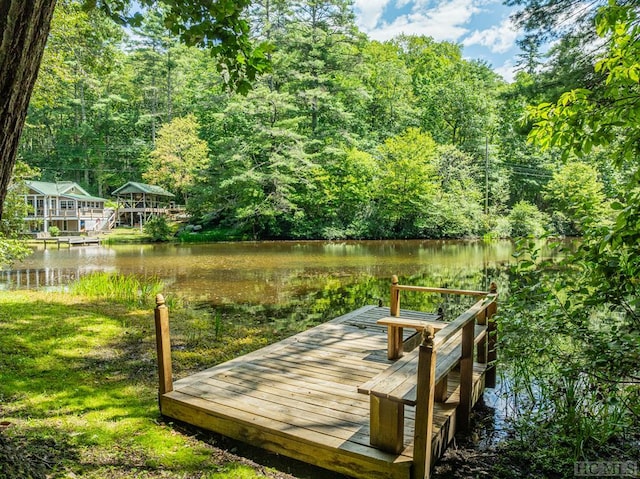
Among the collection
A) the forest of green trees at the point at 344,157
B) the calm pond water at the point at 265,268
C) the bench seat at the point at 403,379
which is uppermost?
the forest of green trees at the point at 344,157

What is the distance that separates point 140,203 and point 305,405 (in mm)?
36406

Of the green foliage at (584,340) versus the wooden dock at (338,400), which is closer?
the green foliage at (584,340)

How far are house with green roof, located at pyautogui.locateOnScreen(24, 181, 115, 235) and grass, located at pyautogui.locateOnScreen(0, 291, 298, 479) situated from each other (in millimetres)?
26838

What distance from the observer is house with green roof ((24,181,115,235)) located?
99.3ft

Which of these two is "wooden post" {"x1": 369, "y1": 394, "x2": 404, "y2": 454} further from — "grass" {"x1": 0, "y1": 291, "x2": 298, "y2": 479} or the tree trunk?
the tree trunk

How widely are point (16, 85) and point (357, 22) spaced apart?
3014 centimetres

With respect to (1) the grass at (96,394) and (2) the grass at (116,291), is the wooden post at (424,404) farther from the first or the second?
(2) the grass at (116,291)

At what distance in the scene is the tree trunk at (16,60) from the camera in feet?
4.78

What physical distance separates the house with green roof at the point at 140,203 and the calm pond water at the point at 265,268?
43.6ft

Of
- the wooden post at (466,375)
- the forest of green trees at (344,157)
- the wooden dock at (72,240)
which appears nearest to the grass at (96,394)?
the wooden post at (466,375)

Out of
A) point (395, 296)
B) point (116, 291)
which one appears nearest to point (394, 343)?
point (395, 296)

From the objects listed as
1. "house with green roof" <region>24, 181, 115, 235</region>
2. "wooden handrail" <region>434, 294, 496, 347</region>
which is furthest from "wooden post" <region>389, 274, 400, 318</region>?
"house with green roof" <region>24, 181, 115, 235</region>

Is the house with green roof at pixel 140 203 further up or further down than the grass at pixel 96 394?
further up

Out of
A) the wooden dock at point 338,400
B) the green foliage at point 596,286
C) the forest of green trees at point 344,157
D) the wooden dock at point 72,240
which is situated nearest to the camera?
the green foliage at point 596,286
